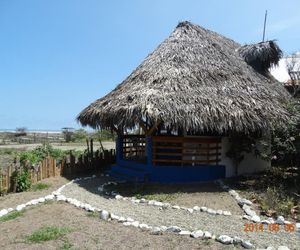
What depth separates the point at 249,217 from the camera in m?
7.39

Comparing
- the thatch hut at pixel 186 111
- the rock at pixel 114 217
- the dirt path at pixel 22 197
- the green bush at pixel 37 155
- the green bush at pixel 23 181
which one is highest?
the thatch hut at pixel 186 111

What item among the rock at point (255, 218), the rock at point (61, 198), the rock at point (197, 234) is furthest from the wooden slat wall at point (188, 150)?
the rock at point (197, 234)

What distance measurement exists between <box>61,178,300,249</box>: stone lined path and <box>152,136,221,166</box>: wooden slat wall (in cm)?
258

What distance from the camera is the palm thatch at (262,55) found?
1661 cm

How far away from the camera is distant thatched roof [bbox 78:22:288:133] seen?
10641 millimetres

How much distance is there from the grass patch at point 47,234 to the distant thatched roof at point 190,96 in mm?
4518

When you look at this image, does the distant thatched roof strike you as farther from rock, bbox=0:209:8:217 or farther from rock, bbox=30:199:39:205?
rock, bbox=0:209:8:217

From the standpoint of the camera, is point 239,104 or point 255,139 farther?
point 255,139

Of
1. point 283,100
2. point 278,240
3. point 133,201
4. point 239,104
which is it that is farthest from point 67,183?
point 283,100

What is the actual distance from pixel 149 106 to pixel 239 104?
2.91m

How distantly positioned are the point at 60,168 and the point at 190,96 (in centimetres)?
519

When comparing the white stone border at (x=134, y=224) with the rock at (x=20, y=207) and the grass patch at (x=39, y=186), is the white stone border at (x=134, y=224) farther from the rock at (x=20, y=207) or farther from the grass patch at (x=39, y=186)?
the grass patch at (x=39, y=186)

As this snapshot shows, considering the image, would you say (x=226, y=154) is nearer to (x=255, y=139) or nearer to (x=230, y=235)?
(x=255, y=139)

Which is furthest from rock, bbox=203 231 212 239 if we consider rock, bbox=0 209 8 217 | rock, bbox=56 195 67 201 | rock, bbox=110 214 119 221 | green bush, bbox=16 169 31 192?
green bush, bbox=16 169 31 192
